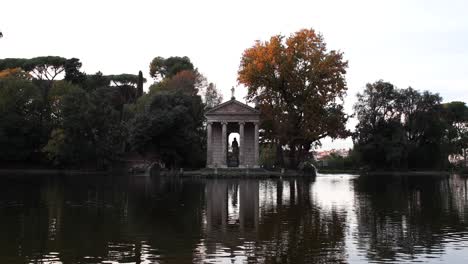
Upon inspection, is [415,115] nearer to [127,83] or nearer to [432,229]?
[127,83]

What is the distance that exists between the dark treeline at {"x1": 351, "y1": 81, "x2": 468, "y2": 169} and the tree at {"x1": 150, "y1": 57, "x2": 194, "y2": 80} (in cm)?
3428

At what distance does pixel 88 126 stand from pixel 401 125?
150ft

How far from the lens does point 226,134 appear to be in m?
64.0

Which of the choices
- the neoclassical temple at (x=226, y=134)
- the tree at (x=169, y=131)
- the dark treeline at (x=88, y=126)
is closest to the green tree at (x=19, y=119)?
the dark treeline at (x=88, y=126)

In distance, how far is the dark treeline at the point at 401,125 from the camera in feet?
266

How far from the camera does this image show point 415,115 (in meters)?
81.8

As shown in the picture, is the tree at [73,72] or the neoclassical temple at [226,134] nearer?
the neoclassical temple at [226,134]

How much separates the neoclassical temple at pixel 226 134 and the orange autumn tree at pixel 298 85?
2.21 m

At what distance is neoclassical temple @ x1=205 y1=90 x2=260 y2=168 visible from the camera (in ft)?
205

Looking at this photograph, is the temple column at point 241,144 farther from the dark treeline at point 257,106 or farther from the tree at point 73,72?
the tree at point 73,72

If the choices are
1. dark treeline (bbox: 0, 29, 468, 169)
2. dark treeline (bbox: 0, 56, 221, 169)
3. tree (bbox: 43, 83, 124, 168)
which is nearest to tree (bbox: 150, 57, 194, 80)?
dark treeline (bbox: 0, 29, 468, 169)

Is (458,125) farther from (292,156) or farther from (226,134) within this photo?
(226,134)

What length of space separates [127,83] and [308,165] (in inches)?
2073

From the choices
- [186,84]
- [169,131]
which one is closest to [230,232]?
[169,131]
